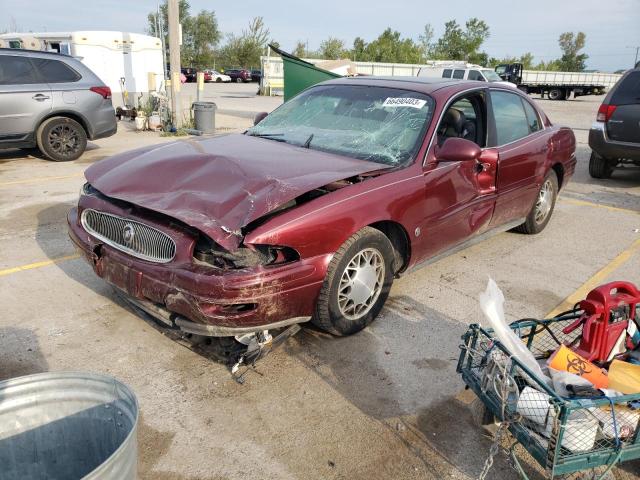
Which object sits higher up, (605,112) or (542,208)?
(605,112)

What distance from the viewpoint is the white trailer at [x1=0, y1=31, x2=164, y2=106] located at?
1602cm

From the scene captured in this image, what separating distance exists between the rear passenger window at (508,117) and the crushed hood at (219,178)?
5.72 feet

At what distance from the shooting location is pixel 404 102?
410cm

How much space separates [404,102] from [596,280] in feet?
7.84

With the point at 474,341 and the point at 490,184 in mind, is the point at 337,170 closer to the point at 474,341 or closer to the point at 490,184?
the point at 474,341

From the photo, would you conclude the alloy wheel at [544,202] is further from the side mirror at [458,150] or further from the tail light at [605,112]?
the tail light at [605,112]

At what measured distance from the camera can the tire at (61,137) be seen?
8.80 m

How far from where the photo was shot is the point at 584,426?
2.04 meters

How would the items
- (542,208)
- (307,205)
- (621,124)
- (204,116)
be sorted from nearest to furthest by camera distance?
1. (307,205)
2. (542,208)
3. (621,124)
4. (204,116)

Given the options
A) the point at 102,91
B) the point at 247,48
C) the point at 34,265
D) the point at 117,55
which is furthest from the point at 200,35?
the point at 34,265

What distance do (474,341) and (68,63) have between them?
29.9 feet

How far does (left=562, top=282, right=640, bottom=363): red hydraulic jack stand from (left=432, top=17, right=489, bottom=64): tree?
65.1 metres

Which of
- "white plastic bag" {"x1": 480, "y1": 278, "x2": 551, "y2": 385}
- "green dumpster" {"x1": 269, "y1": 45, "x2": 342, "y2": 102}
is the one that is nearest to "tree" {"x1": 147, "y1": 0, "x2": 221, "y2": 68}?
"green dumpster" {"x1": 269, "y1": 45, "x2": 342, "y2": 102}

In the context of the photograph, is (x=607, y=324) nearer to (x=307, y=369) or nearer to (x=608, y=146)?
(x=307, y=369)
